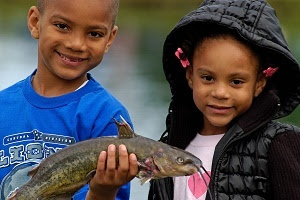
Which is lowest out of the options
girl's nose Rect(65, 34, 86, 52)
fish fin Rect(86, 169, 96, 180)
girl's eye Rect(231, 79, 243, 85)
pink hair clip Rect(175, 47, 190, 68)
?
fish fin Rect(86, 169, 96, 180)

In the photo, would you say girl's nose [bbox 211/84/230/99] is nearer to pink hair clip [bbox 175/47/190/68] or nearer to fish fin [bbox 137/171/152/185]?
pink hair clip [bbox 175/47/190/68]

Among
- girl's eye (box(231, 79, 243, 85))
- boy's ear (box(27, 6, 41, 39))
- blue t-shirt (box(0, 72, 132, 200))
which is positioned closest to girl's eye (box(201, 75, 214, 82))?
girl's eye (box(231, 79, 243, 85))

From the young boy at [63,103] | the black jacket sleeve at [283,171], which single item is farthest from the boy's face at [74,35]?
the black jacket sleeve at [283,171]

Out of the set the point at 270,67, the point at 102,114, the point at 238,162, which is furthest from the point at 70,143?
the point at 270,67

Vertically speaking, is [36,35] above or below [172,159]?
above

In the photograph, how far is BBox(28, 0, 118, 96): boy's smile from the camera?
3568mm

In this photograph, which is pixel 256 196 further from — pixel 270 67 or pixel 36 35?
pixel 36 35

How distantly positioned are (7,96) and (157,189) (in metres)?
0.85

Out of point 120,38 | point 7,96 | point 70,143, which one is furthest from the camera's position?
point 120,38

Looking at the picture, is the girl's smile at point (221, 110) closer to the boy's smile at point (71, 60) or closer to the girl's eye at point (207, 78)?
the girl's eye at point (207, 78)

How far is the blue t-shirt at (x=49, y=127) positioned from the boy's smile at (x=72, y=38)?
0.30ft

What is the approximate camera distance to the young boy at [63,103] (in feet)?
11.6

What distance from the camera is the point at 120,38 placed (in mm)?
23422

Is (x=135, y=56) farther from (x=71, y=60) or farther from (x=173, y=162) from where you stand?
(x=173, y=162)
